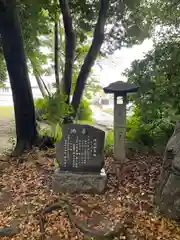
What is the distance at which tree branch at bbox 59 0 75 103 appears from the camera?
204 inches

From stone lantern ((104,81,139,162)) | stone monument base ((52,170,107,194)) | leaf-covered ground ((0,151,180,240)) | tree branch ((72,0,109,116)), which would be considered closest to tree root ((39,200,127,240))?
leaf-covered ground ((0,151,180,240))

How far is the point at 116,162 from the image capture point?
15.0ft

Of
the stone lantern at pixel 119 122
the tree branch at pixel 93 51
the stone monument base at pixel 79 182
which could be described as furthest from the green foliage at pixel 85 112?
the stone monument base at pixel 79 182

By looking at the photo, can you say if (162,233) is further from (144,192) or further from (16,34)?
(16,34)

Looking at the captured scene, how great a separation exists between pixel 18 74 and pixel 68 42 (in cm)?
137

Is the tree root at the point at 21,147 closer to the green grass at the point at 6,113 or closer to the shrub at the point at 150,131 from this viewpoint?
the shrub at the point at 150,131

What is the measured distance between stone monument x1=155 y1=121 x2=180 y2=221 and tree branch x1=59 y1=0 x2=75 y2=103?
3.20 m

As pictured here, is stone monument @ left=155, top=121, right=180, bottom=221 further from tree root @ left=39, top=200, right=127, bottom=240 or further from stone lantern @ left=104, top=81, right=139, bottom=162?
stone lantern @ left=104, top=81, right=139, bottom=162

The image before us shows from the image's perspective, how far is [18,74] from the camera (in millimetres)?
5090

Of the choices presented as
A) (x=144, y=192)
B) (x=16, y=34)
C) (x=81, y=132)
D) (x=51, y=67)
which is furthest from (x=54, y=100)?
(x=51, y=67)

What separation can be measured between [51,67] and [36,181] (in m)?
5.21

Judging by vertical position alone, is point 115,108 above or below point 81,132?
above

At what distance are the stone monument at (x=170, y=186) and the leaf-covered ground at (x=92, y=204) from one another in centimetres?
12

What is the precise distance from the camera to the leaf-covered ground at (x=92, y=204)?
8.83ft
